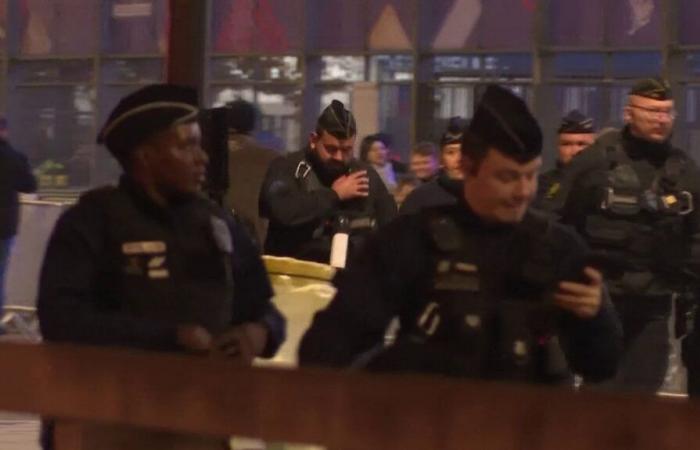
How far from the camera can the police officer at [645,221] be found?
8711mm

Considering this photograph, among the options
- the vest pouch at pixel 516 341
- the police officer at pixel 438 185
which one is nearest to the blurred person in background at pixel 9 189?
the police officer at pixel 438 185

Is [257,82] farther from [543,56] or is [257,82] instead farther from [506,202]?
[506,202]

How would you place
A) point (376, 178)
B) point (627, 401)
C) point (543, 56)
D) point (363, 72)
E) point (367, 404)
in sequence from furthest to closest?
1. point (363, 72)
2. point (543, 56)
3. point (376, 178)
4. point (367, 404)
5. point (627, 401)

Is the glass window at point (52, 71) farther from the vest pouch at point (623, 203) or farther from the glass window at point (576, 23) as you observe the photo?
the vest pouch at point (623, 203)

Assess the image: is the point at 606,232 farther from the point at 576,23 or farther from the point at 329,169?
the point at 576,23

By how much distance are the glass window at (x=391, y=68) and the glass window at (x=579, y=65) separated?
6.21 ft

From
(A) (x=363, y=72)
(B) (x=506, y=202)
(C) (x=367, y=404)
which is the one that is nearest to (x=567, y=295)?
(B) (x=506, y=202)

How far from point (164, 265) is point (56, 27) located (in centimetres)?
1914

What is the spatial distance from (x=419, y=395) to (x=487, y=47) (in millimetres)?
16558

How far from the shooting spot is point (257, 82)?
72.3 ft

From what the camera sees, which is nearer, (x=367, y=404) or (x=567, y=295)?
(x=367, y=404)

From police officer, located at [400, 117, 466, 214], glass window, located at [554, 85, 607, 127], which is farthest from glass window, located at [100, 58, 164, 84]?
police officer, located at [400, 117, 466, 214]

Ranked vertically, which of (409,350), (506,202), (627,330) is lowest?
(627,330)

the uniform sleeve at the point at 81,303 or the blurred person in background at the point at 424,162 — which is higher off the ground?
the uniform sleeve at the point at 81,303
